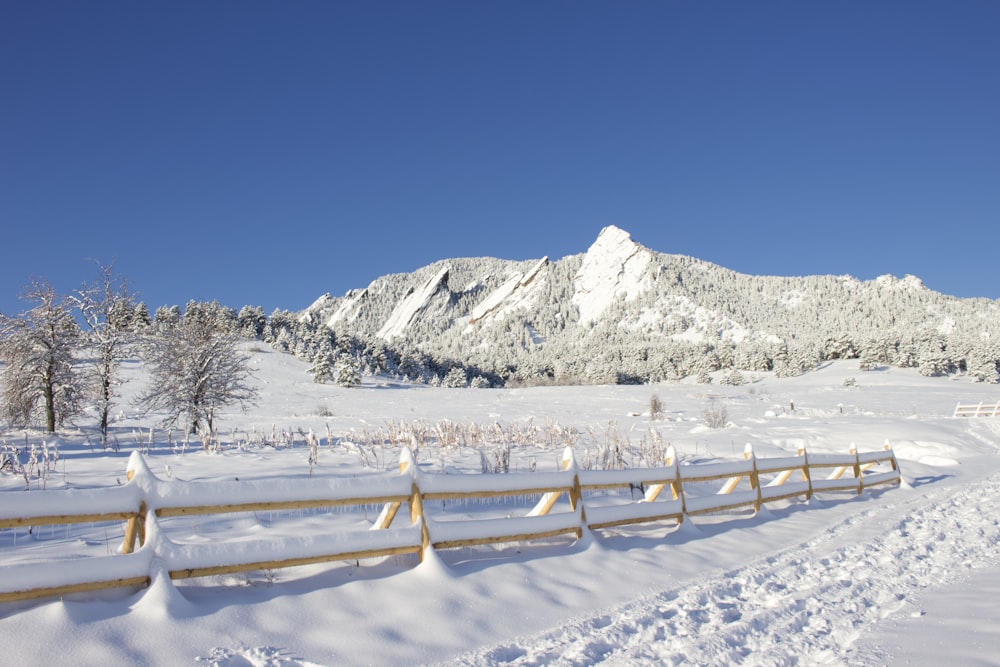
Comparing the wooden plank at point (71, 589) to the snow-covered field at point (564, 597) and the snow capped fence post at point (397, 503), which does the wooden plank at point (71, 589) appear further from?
the snow capped fence post at point (397, 503)

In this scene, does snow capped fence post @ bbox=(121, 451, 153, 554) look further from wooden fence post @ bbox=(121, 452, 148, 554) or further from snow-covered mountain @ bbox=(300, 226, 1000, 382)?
snow-covered mountain @ bbox=(300, 226, 1000, 382)

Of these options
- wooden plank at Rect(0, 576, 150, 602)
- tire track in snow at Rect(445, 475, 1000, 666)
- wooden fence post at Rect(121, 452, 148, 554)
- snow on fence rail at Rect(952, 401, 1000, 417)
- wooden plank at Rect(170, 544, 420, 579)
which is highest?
wooden fence post at Rect(121, 452, 148, 554)

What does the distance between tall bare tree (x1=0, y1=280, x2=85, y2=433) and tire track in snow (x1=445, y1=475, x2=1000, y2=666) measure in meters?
22.3

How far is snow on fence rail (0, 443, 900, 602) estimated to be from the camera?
412 cm

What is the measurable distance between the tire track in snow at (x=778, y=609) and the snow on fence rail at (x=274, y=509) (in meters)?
1.50

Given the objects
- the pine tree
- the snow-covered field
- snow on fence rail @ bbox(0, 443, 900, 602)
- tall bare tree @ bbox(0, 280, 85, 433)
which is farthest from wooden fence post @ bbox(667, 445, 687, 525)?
the pine tree

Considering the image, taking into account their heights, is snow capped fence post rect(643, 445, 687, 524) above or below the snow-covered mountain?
below

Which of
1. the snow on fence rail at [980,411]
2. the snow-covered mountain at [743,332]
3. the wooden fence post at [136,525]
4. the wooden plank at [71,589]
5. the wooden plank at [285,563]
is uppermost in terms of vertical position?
the snow-covered mountain at [743,332]

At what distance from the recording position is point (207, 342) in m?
22.0

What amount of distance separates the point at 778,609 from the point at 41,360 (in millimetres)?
23755

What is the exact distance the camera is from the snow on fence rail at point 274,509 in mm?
4125

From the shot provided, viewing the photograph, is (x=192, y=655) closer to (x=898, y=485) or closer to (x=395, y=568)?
(x=395, y=568)

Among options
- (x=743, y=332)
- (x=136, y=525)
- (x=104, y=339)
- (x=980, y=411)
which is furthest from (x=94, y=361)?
(x=743, y=332)

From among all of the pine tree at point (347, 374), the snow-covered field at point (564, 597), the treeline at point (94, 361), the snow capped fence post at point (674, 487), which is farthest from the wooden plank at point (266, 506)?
the pine tree at point (347, 374)
